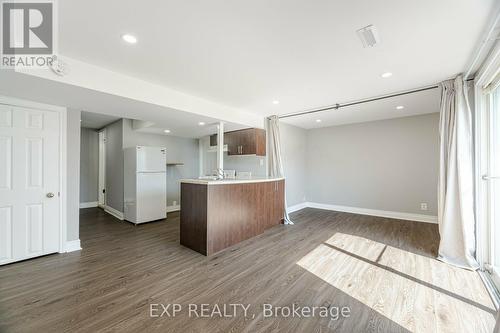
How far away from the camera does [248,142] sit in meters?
4.89

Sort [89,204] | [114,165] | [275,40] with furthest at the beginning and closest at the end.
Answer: [89,204] < [114,165] < [275,40]

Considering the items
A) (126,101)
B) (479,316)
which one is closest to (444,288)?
(479,316)

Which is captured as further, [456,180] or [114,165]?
[114,165]

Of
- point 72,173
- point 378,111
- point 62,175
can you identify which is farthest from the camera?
point 378,111

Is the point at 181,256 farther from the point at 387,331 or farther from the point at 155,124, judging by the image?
the point at 155,124

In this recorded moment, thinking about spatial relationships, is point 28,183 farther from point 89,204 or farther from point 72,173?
point 89,204

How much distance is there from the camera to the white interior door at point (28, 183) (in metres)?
2.57

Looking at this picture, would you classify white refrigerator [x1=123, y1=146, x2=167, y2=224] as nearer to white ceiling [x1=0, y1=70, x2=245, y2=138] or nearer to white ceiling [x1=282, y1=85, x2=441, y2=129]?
white ceiling [x1=0, y1=70, x2=245, y2=138]

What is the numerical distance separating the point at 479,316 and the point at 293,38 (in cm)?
295

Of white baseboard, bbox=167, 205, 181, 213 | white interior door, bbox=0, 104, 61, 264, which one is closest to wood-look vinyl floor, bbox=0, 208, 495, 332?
white interior door, bbox=0, 104, 61, 264

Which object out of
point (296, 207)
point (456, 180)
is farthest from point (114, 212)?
point (456, 180)

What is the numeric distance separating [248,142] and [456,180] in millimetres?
3628

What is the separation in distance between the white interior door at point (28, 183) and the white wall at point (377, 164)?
4.63 metres

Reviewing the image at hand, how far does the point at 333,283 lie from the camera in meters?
2.22
